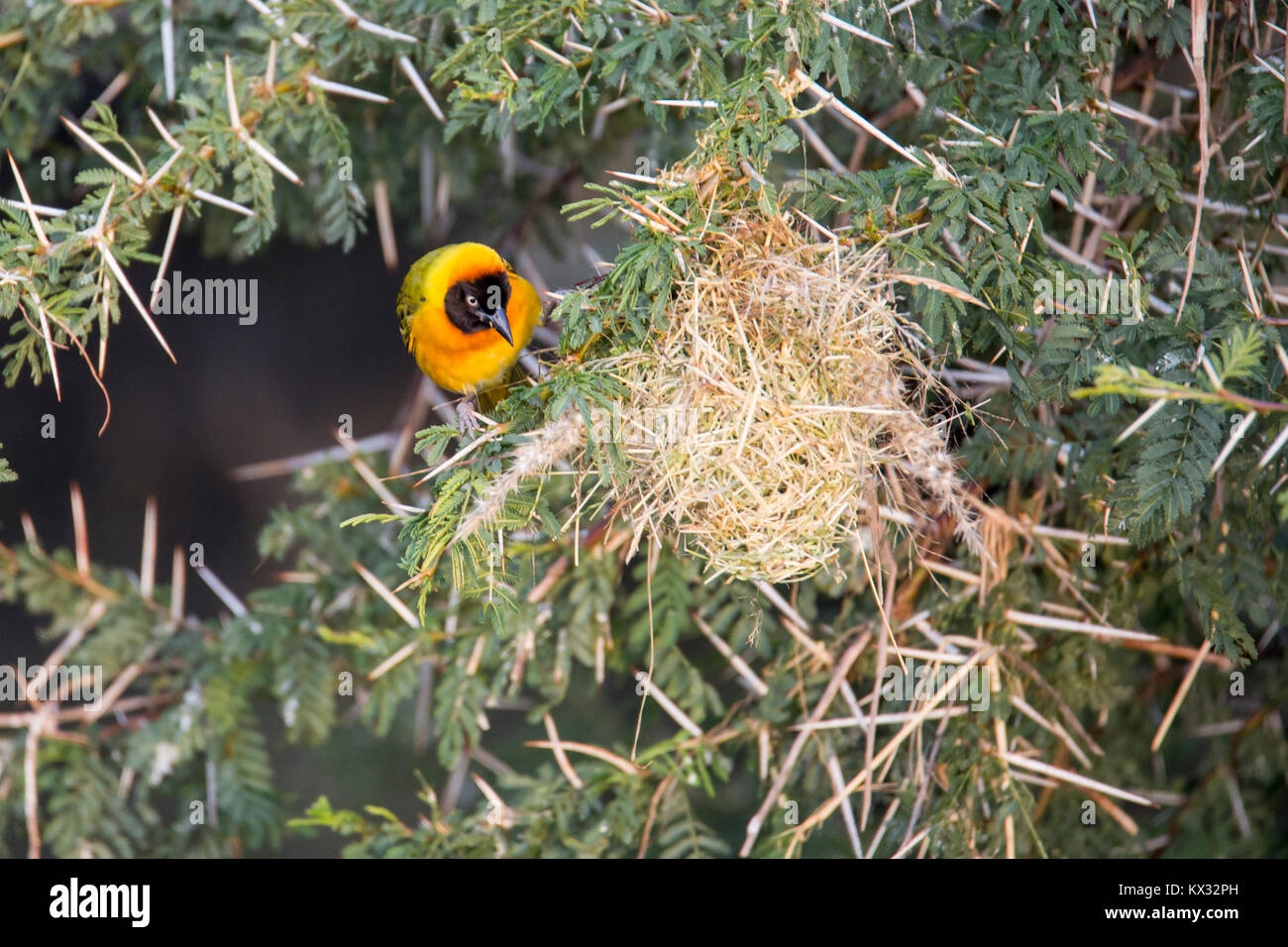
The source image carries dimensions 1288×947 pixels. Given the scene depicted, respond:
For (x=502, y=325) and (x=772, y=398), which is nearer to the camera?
(x=772, y=398)

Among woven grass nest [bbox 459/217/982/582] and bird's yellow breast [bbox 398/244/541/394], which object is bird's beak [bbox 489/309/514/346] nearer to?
bird's yellow breast [bbox 398/244/541/394]

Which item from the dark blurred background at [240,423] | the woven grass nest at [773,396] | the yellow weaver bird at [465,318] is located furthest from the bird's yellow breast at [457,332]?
the dark blurred background at [240,423]

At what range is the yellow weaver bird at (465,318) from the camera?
2.83 metres

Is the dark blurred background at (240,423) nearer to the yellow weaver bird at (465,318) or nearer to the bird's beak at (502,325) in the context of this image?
the yellow weaver bird at (465,318)

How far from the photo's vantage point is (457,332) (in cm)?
285

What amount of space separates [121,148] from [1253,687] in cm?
386

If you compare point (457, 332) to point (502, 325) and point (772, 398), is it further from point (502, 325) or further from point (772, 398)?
point (772, 398)

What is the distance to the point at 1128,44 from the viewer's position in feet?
9.18

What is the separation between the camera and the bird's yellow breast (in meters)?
2.86

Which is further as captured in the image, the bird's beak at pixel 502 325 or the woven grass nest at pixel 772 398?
the bird's beak at pixel 502 325

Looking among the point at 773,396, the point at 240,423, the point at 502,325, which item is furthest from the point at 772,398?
the point at 240,423

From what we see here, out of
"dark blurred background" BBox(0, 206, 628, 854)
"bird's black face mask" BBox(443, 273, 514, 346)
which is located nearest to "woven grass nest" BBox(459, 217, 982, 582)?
"bird's black face mask" BBox(443, 273, 514, 346)

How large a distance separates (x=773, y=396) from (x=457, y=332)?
1.20 metres

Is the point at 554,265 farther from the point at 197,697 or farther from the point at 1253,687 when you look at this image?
the point at 1253,687
